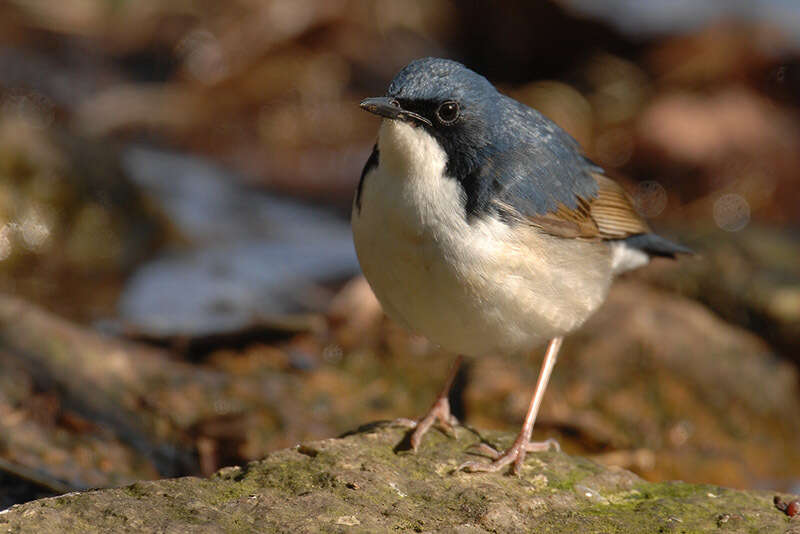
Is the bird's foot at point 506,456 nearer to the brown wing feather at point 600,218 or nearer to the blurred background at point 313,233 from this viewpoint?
the brown wing feather at point 600,218

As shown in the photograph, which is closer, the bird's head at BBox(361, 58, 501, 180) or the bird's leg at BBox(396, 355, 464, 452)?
the bird's head at BBox(361, 58, 501, 180)

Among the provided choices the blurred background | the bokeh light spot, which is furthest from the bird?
the bokeh light spot

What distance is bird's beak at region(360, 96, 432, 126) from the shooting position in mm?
3942

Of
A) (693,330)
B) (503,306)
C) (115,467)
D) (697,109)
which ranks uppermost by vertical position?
(697,109)

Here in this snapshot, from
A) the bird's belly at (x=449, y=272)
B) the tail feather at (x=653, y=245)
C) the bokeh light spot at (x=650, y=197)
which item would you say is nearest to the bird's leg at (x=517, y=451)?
the bird's belly at (x=449, y=272)

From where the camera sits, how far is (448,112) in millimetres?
4121

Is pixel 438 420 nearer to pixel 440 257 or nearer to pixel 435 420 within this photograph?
pixel 435 420

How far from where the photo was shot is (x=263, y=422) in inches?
227

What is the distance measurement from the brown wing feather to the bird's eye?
1.90 ft

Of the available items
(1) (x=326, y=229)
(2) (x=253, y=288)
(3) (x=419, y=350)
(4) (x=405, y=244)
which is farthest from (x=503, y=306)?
(1) (x=326, y=229)

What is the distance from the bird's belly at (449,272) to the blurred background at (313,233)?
5.39 feet

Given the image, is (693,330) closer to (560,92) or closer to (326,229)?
(326,229)

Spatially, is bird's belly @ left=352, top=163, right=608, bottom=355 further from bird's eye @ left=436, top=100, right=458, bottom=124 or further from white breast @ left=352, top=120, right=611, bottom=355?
bird's eye @ left=436, top=100, right=458, bottom=124

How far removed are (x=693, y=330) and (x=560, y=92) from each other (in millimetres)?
5642
